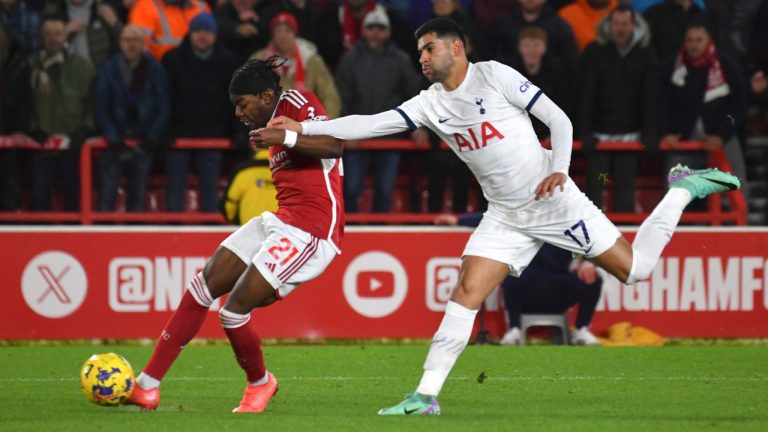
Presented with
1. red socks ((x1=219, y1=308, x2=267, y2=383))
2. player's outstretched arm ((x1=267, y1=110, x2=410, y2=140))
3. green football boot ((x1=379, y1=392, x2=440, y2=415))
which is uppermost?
player's outstretched arm ((x1=267, y1=110, x2=410, y2=140))

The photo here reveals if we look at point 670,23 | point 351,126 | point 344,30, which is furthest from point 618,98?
point 351,126

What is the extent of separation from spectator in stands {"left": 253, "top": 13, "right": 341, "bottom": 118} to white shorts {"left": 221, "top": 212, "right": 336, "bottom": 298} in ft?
17.3

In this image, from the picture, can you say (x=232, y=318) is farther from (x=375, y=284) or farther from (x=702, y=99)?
(x=702, y=99)

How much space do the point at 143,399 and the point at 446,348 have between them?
67.0 inches

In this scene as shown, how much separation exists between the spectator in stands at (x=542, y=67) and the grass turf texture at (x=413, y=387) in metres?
2.73

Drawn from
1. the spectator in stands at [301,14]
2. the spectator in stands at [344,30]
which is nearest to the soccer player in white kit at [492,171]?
the spectator in stands at [344,30]

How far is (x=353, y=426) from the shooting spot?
723 centimetres

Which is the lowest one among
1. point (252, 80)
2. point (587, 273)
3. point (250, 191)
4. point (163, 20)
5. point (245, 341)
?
point (587, 273)

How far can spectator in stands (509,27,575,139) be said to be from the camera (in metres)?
13.2

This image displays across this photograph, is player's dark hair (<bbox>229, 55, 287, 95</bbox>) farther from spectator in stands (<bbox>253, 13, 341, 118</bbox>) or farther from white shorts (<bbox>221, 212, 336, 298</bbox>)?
spectator in stands (<bbox>253, 13, 341, 118</bbox>)

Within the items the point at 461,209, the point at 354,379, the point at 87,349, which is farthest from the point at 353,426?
the point at 461,209

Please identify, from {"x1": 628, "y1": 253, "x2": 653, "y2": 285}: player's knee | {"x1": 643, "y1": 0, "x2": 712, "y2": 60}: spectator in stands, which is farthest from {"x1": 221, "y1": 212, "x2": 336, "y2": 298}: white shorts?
{"x1": 643, "y1": 0, "x2": 712, "y2": 60}: spectator in stands

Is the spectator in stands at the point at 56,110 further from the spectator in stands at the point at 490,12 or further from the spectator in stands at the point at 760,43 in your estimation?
the spectator in stands at the point at 760,43

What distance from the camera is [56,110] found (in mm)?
13406
